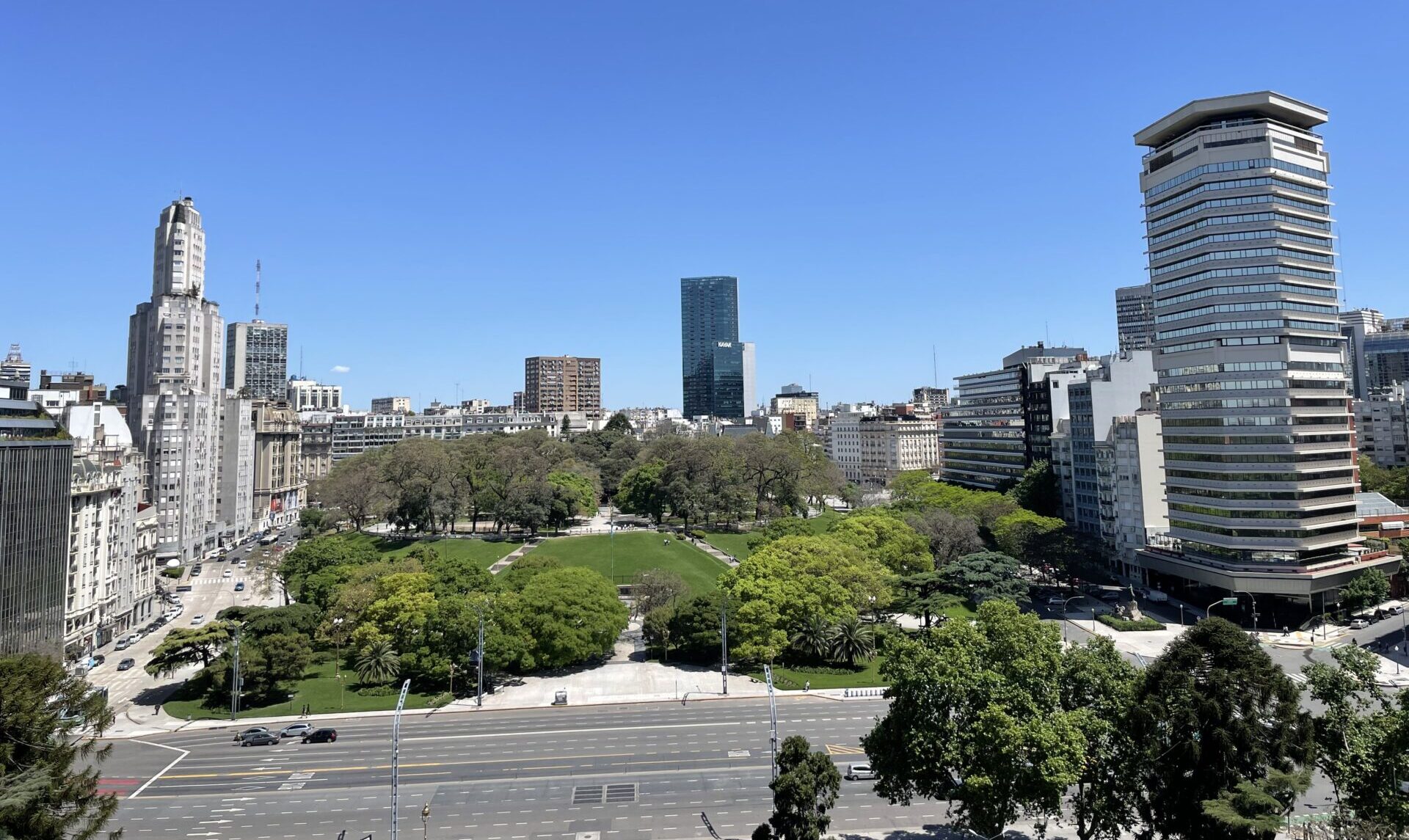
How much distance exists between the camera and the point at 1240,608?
82.6m

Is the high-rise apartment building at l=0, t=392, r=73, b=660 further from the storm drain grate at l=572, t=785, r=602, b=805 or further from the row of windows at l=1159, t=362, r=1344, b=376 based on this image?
the row of windows at l=1159, t=362, r=1344, b=376

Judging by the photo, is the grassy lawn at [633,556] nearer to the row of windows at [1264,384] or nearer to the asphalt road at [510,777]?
the asphalt road at [510,777]

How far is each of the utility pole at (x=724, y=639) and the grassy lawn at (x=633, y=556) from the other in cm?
2338

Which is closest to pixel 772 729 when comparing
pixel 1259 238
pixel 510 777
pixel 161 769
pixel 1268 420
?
pixel 510 777

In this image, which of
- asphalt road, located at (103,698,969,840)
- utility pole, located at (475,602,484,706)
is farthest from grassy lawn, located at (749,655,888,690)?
utility pole, located at (475,602,484,706)

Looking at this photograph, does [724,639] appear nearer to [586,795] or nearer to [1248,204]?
[586,795]

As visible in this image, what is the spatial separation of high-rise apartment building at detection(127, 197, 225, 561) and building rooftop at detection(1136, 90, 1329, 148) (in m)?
153

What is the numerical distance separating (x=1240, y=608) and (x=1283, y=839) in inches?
2119

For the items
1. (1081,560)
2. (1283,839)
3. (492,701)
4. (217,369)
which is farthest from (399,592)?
(217,369)

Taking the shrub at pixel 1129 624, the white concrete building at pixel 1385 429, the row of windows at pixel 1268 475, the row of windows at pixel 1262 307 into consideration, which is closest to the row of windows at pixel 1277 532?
the row of windows at pixel 1268 475

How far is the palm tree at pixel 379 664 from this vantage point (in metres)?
67.8

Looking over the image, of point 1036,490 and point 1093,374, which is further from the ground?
point 1093,374

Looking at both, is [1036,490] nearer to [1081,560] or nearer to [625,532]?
[1081,560]

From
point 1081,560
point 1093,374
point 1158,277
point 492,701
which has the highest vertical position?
point 1158,277
